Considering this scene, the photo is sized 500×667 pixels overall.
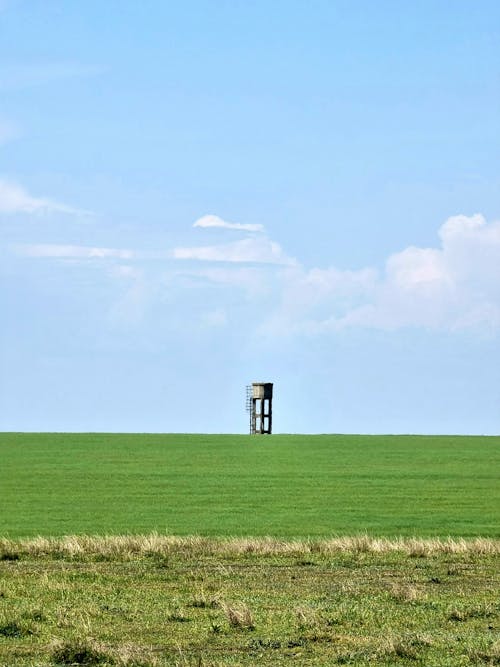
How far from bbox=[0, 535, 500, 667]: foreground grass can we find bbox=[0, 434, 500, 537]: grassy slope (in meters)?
8.88

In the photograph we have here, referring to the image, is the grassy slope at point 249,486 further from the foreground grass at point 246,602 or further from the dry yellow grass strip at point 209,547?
the foreground grass at point 246,602

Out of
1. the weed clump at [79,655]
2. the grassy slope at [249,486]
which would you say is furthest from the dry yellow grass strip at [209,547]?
the weed clump at [79,655]

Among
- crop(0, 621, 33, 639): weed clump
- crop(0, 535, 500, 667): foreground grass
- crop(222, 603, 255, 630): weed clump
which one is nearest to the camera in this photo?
crop(0, 535, 500, 667): foreground grass

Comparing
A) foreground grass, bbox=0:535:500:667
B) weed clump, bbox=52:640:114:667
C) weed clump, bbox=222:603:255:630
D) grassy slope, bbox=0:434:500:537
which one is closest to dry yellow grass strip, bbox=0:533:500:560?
foreground grass, bbox=0:535:500:667

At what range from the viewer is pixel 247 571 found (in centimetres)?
2400

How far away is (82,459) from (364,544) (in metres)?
42.1

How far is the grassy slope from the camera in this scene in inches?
1516

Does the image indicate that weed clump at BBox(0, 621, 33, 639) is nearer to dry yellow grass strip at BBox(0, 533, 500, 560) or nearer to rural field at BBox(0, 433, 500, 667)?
rural field at BBox(0, 433, 500, 667)

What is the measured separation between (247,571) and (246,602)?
4.14 meters

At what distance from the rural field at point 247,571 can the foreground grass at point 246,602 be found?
0.12 ft

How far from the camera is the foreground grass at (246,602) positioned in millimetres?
15711

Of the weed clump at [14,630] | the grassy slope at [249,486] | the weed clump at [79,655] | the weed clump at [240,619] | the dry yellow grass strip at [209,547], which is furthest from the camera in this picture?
the grassy slope at [249,486]

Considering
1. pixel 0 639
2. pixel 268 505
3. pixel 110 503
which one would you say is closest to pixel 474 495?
pixel 268 505

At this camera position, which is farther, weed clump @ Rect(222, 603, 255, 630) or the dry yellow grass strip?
the dry yellow grass strip
